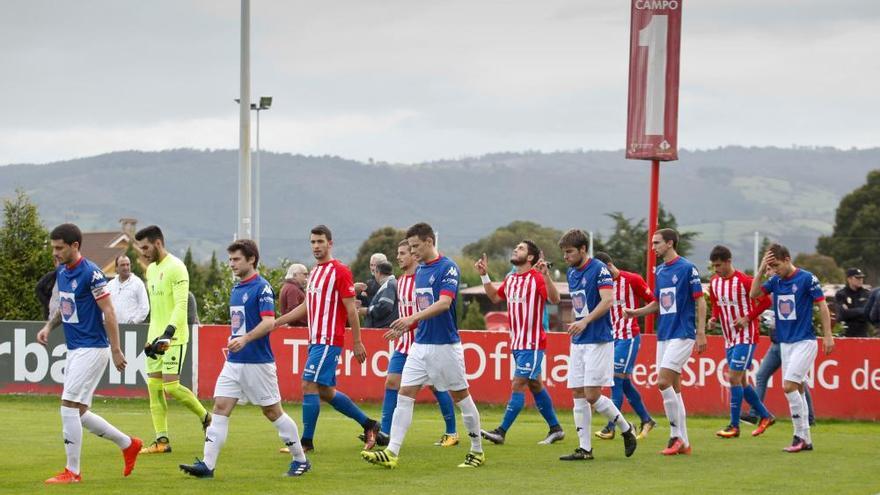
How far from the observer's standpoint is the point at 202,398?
21.8m

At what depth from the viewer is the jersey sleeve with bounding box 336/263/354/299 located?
13914 mm

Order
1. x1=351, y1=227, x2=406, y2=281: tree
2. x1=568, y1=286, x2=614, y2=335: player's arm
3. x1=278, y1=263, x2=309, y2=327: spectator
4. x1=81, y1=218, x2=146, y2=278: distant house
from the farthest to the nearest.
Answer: x1=81, y1=218, x2=146, y2=278: distant house
x1=351, y1=227, x2=406, y2=281: tree
x1=278, y1=263, x2=309, y2=327: spectator
x1=568, y1=286, x2=614, y2=335: player's arm

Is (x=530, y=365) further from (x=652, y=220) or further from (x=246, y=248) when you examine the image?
(x=652, y=220)

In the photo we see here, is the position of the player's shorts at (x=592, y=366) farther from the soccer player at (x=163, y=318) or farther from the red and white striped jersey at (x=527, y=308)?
the soccer player at (x=163, y=318)

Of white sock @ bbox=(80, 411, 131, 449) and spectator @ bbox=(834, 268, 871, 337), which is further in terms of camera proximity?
spectator @ bbox=(834, 268, 871, 337)

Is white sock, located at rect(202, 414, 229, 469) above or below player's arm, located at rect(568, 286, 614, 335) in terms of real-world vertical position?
below

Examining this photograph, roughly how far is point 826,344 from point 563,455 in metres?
3.20

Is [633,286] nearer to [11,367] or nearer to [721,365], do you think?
[721,365]

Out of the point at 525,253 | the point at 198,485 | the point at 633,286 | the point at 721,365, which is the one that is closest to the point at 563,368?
the point at 721,365

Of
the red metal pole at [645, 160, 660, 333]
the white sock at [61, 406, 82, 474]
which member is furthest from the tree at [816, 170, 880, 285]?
the white sock at [61, 406, 82, 474]

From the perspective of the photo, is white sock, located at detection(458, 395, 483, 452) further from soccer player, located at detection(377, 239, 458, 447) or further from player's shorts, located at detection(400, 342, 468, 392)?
soccer player, located at detection(377, 239, 458, 447)

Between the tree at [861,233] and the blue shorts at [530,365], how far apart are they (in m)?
90.9

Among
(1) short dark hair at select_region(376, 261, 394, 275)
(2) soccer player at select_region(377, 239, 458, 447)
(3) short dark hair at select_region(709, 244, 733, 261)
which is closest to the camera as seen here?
(2) soccer player at select_region(377, 239, 458, 447)

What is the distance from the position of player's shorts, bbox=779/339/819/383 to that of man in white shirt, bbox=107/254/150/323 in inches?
328
